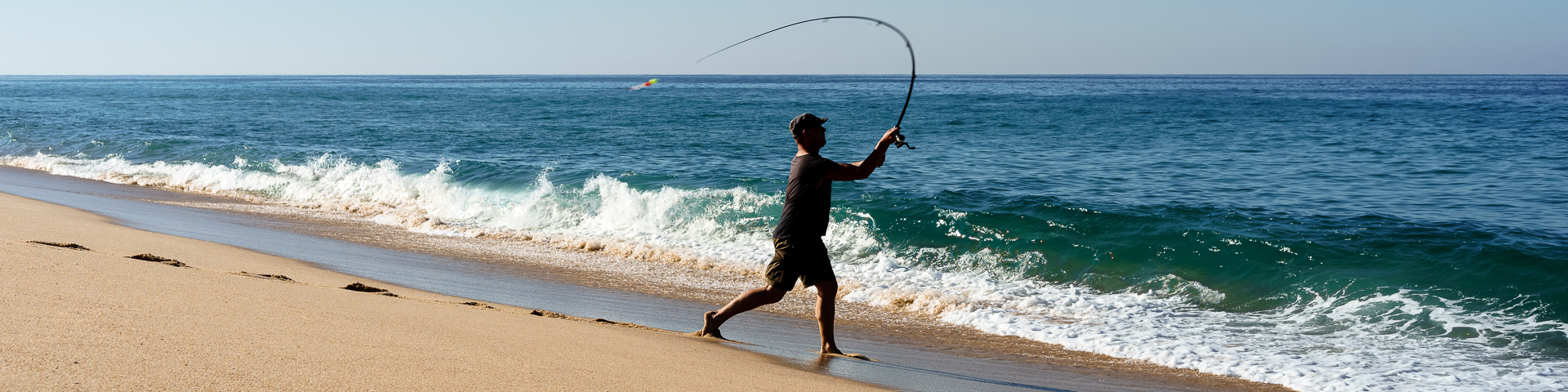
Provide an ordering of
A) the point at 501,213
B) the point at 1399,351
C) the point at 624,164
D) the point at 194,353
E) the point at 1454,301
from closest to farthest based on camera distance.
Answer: the point at 194,353
the point at 1399,351
the point at 1454,301
the point at 501,213
the point at 624,164

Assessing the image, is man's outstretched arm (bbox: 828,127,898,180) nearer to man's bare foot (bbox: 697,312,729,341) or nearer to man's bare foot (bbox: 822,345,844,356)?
man's bare foot (bbox: 822,345,844,356)

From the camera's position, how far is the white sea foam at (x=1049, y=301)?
5.23 m

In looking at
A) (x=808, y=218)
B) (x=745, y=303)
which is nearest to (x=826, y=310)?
(x=745, y=303)

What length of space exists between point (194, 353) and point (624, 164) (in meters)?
13.6

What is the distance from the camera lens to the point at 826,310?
15.4ft

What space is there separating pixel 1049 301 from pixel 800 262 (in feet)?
10.6

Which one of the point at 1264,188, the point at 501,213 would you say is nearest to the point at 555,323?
the point at 501,213

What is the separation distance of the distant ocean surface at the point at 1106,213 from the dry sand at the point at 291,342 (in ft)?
9.55

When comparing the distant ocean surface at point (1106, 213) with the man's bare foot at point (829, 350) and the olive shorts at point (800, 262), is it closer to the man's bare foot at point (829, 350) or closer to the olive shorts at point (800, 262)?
the man's bare foot at point (829, 350)

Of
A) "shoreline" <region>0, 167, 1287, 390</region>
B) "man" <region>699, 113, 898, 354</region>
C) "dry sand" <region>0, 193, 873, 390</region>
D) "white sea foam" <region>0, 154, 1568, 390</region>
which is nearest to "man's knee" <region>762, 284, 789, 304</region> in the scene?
"man" <region>699, 113, 898, 354</region>

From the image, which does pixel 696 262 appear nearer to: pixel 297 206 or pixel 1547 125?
pixel 297 206

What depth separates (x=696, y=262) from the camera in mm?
8766

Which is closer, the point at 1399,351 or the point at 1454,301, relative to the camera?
the point at 1399,351

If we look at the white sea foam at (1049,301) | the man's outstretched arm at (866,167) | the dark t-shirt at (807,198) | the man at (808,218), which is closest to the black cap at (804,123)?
the man at (808,218)
